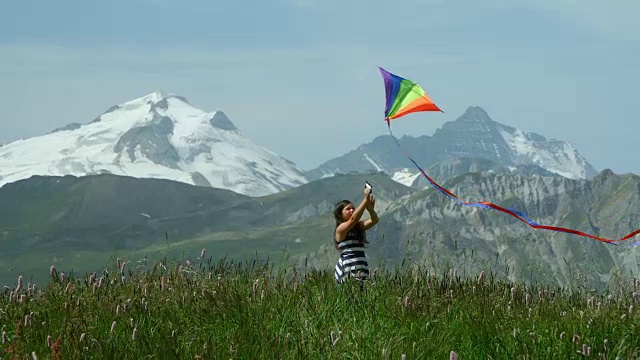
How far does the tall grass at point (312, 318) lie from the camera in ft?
19.6

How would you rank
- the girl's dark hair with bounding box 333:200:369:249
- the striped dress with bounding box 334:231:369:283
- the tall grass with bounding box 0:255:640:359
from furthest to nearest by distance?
the girl's dark hair with bounding box 333:200:369:249
the striped dress with bounding box 334:231:369:283
the tall grass with bounding box 0:255:640:359

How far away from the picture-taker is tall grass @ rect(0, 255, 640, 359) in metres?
5.98

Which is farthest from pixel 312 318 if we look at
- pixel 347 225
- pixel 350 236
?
pixel 350 236

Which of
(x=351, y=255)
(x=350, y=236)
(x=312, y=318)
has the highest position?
(x=350, y=236)

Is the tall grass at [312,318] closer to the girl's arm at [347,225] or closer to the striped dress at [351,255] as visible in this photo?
the striped dress at [351,255]

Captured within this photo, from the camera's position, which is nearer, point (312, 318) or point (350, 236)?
point (312, 318)

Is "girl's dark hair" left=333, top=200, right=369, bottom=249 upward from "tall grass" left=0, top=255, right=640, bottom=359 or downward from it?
upward

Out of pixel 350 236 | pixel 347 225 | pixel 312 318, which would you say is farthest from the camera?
pixel 350 236

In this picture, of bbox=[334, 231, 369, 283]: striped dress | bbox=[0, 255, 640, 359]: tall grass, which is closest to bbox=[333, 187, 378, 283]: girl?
bbox=[334, 231, 369, 283]: striped dress

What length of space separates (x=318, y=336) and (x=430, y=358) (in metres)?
0.82

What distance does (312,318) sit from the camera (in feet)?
22.5

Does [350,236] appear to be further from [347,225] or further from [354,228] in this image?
[347,225]

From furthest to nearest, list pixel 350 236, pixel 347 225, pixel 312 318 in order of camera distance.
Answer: pixel 350 236
pixel 347 225
pixel 312 318

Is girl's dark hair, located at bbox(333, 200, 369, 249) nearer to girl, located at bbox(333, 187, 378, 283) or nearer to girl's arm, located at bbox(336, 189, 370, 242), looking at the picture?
girl, located at bbox(333, 187, 378, 283)
